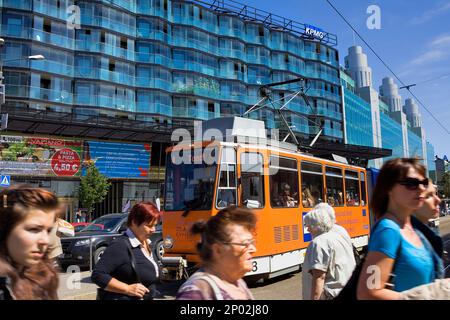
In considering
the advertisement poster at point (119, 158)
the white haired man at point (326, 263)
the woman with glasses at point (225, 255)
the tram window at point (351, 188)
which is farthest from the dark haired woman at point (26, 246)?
the advertisement poster at point (119, 158)

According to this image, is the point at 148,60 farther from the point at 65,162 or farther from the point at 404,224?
the point at 404,224

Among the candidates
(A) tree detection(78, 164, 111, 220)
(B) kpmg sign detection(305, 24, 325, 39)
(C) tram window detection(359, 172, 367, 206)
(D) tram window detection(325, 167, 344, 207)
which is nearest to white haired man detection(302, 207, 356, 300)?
(D) tram window detection(325, 167, 344, 207)

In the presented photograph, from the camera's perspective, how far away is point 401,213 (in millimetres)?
2605

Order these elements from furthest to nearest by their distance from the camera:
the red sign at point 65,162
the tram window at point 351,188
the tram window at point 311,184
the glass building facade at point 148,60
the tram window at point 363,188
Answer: the glass building facade at point 148,60 → the red sign at point 65,162 → the tram window at point 363,188 → the tram window at point 351,188 → the tram window at point 311,184

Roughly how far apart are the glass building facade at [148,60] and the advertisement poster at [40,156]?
20.9ft

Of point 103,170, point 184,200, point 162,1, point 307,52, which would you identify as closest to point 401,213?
point 184,200

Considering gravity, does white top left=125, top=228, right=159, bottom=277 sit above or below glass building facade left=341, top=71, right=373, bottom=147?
below

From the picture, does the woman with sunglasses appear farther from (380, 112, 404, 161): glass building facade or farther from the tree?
(380, 112, 404, 161): glass building facade

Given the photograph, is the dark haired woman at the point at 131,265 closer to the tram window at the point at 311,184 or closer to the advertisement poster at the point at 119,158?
the tram window at the point at 311,184

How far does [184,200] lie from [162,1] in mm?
43753

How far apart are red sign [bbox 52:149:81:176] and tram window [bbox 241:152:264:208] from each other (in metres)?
28.8

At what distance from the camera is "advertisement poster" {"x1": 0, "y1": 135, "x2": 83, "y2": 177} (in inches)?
1258

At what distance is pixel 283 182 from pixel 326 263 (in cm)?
626

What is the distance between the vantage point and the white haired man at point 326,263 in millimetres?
3943
